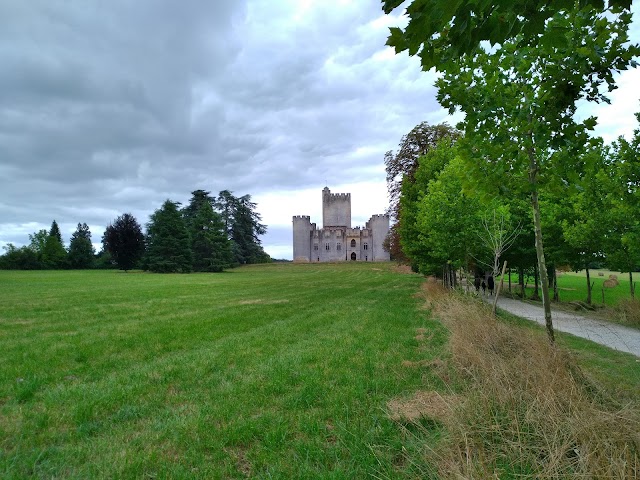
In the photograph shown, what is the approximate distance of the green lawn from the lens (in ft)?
12.0

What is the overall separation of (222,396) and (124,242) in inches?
2913

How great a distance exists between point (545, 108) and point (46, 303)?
717 inches

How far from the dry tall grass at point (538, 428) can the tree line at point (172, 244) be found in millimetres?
62577

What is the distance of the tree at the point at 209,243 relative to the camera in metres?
65.8

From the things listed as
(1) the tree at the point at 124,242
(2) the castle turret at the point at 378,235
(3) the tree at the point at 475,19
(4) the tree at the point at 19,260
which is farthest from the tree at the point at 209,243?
(3) the tree at the point at 475,19

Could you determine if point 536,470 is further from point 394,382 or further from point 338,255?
point 338,255

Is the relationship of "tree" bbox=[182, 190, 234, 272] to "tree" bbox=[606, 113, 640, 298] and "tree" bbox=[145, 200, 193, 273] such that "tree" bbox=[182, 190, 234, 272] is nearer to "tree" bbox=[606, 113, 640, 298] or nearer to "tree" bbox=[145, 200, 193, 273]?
"tree" bbox=[145, 200, 193, 273]

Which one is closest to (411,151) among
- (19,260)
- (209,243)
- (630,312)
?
(630,312)

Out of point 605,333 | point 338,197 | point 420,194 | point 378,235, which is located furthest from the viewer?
point 338,197

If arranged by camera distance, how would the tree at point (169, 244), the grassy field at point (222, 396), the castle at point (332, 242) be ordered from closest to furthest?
the grassy field at point (222, 396) → the tree at point (169, 244) → the castle at point (332, 242)

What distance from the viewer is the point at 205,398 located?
5371 mm

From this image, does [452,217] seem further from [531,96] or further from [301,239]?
[301,239]

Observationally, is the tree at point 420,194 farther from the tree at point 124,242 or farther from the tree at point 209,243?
the tree at point 124,242

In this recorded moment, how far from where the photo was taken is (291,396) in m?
5.36
